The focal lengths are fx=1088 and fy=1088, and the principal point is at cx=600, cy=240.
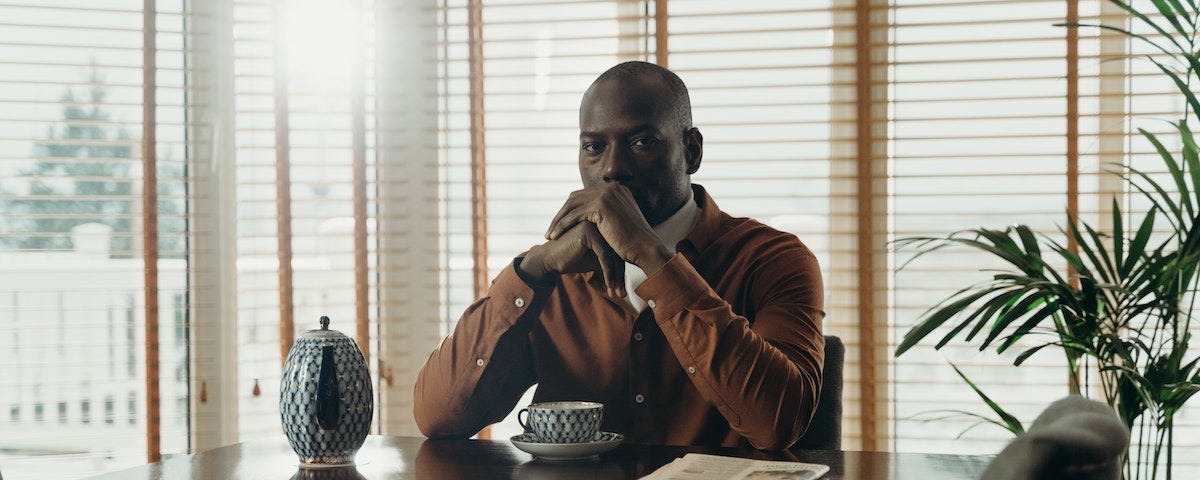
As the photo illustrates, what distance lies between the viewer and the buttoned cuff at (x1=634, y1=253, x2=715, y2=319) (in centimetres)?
174

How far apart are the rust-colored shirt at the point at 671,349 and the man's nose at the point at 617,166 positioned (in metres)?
0.18

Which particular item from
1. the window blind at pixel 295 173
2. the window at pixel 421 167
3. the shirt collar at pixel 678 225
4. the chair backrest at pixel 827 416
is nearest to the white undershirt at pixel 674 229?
the shirt collar at pixel 678 225

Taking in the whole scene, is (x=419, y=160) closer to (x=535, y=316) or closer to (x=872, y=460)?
(x=535, y=316)

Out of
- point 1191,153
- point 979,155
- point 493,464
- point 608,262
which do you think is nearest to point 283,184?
point 608,262

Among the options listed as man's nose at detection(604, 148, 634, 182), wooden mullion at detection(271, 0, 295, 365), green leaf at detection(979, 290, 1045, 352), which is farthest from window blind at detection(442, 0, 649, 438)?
green leaf at detection(979, 290, 1045, 352)

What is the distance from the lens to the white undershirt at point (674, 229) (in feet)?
6.64

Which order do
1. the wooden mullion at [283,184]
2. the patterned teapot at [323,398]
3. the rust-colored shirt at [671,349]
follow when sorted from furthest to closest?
1. the wooden mullion at [283,184]
2. the rust-colored shirt at [671,349]
3. the patterned teapot at [323,398]

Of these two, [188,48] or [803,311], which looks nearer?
[803,311]

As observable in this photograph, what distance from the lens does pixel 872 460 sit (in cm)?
148

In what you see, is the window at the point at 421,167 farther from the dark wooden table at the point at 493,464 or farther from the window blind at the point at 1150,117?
the dark wooden table at the point at 493,464

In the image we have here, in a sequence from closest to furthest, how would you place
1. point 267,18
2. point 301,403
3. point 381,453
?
point 301,403 < point 381,453 < point 267,18

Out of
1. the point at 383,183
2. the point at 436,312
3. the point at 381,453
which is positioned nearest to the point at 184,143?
the point at 383,183

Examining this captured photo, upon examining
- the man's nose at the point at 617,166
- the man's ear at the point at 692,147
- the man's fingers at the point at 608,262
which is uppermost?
the man's ear at the point at 692,147

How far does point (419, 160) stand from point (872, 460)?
1874 mm
